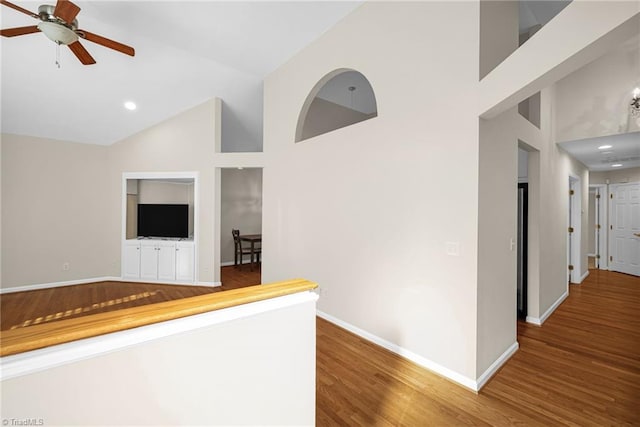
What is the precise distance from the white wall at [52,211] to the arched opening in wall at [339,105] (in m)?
4.28

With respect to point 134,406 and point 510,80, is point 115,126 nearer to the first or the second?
point 134,406

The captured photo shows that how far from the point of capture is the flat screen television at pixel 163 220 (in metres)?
5.44

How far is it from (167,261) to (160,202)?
1209 mm

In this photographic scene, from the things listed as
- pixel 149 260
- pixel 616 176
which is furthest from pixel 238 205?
pixel 616 176

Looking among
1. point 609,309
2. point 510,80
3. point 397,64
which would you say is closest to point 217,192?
point 397,64

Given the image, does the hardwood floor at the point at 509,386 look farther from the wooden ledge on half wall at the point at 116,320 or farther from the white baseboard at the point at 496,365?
the wooden ledge on half wall at the point at 116,320

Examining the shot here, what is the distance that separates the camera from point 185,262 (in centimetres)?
532

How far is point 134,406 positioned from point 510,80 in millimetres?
2723

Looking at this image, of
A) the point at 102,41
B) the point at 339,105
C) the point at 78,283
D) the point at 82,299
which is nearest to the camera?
the point at 102,41

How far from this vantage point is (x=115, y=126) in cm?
515

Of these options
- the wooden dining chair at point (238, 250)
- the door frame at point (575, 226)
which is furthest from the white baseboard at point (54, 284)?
the door frame at point (575, 226)

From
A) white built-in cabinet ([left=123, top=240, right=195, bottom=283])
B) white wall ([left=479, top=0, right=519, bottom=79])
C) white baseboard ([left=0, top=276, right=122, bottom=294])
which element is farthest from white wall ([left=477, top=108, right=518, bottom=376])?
white baseboard ([left=0, top=276, right=122, bottom=294])

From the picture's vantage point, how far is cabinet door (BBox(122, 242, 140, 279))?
5.46m

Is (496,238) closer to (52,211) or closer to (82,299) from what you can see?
(82,299)
